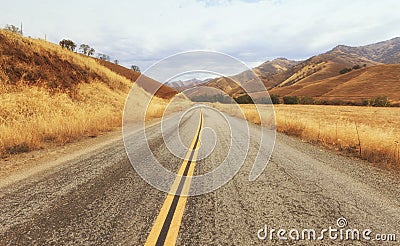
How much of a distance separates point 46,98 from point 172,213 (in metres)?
13.5

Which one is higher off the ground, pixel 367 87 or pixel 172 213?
pixel 367 87

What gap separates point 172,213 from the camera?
3012 mm

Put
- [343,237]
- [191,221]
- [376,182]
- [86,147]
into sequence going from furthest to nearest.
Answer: [86,147] → [376,182] → [191,221] → [343,237]

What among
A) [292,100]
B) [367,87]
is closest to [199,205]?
[292,100]

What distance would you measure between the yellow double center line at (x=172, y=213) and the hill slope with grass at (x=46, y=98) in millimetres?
5723

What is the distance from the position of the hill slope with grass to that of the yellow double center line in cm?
572

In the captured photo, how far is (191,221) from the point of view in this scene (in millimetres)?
2836

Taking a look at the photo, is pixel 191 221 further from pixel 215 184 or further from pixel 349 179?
pixel 349 179

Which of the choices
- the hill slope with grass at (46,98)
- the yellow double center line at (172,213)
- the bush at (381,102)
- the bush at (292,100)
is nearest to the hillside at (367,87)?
the bush at (381,102)

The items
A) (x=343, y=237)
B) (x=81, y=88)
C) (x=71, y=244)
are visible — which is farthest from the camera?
(x=81, y=88)

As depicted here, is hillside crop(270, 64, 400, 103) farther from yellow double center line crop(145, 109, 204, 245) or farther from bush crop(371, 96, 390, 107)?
yellow double center line crop(145, 109, 204, 245)

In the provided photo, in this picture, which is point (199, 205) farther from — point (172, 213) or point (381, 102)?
point (381, 102)

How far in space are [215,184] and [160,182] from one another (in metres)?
1.09

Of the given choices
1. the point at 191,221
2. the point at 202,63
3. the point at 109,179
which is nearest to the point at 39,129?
the point at 109,179
